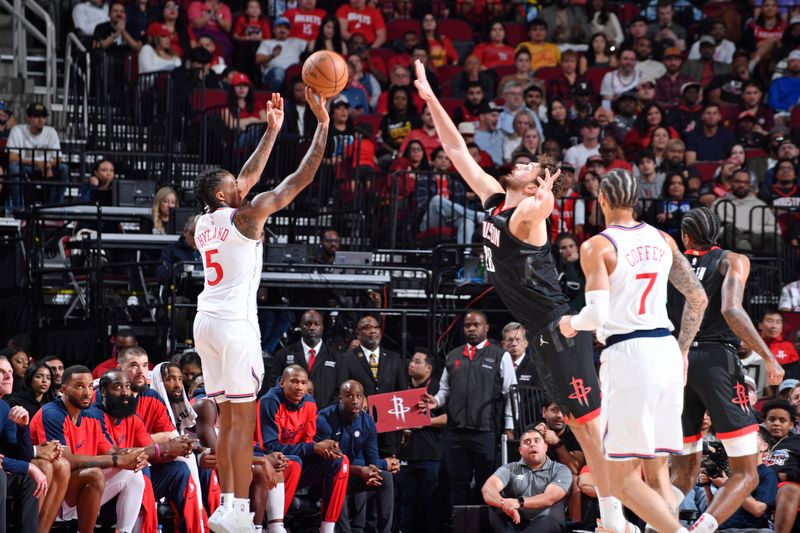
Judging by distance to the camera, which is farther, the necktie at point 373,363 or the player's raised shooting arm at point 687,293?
the necktie at point 373,363

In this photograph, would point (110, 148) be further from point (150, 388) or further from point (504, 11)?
point (504, 11)

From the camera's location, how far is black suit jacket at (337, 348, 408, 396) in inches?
493

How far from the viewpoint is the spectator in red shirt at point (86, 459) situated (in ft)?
31.9

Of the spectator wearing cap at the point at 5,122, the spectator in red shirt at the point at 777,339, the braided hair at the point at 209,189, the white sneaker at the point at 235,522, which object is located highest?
the spectator wearing cap at the point at 5,122

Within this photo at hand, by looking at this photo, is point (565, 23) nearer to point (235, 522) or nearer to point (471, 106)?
point (471, 106)

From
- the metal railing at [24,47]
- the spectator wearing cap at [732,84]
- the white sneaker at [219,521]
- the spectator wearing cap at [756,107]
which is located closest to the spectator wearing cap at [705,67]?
the spectator wearing cap at [732,84]

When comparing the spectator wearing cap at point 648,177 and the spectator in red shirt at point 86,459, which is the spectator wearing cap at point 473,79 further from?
the spectator in red shirt at point 86,459

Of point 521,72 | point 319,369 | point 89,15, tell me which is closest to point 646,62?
point 521,72

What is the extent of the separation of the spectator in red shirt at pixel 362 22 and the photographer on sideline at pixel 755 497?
10.4 meters

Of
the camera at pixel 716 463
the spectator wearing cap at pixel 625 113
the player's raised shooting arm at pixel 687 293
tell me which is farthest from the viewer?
the spectator wearing cap at pixel 625 113

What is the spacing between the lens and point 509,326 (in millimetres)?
13086

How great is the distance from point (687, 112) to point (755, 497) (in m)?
9.08

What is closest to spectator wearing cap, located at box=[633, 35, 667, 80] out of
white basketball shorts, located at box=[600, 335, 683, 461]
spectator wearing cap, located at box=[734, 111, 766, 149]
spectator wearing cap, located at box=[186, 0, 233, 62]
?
spectator wearing cap, located at box=[734, 111, 766, 149]

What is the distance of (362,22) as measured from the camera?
19.0 meters
